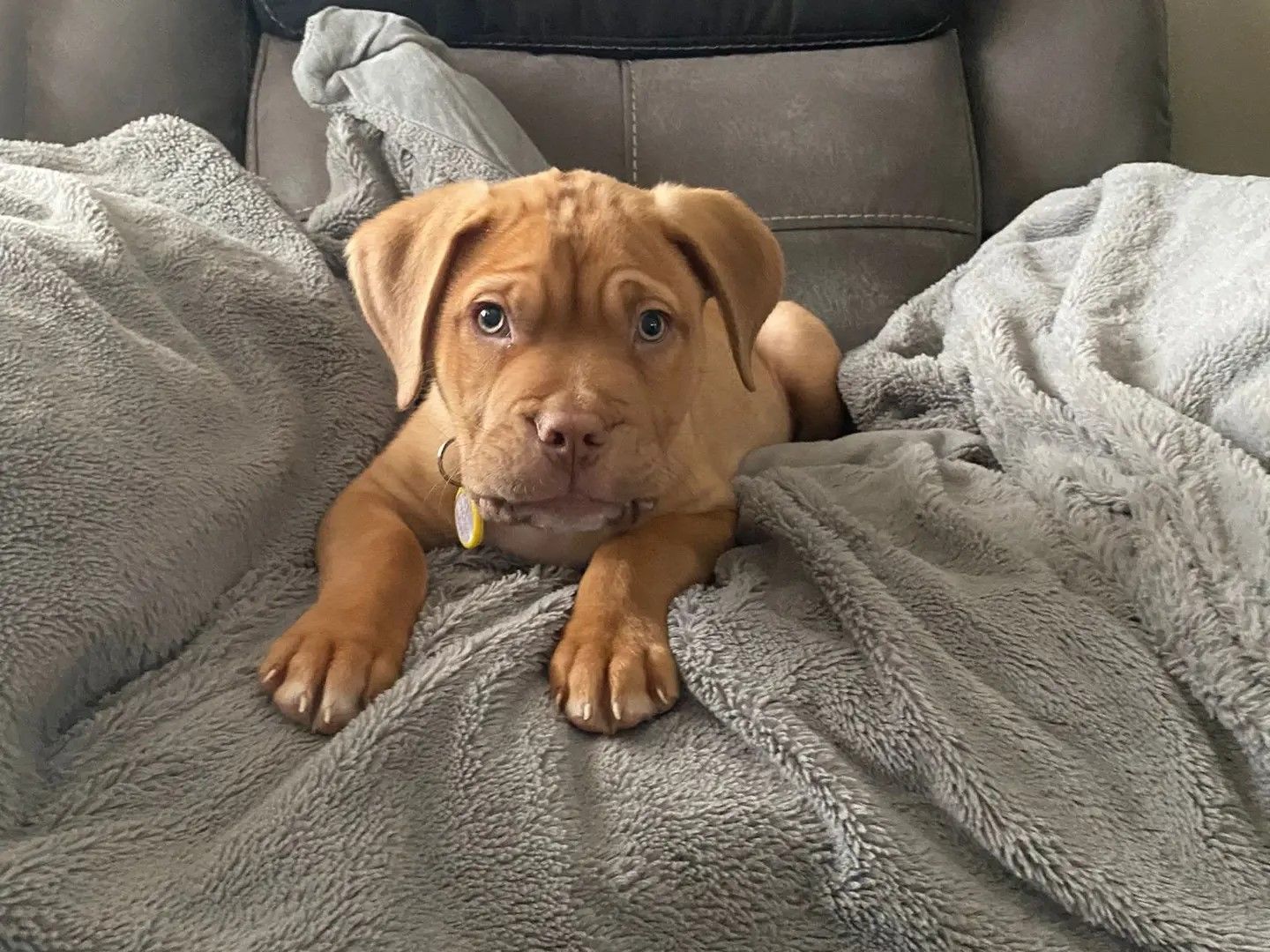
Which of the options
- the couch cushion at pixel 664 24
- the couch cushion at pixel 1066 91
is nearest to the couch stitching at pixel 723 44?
the couch cushion at pixel 664 24

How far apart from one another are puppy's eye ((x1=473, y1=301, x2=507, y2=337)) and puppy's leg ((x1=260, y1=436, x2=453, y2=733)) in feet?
1.07

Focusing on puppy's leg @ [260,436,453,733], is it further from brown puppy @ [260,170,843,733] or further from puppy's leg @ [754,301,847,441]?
puppy's leg @ [754,301,847,441]

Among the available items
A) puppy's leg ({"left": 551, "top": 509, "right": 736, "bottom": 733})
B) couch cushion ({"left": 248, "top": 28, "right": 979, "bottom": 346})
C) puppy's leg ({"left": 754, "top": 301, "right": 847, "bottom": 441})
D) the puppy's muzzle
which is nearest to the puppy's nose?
the puppy's muzzle

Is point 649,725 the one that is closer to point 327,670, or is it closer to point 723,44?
point 327,670

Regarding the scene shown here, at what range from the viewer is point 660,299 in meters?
1.60

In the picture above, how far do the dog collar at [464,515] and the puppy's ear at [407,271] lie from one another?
13 centimetres

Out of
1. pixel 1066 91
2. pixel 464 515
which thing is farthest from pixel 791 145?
pixel 464 515

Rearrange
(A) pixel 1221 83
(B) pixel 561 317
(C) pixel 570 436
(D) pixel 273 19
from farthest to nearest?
1. (A) pixel 1221 83
2. (D) pixel 273 19
3. (B) pixel 561 317
4. (C) pixel 570 436

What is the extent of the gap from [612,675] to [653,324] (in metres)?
0.59

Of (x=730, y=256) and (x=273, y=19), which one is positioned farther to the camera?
(x=273, y=19)

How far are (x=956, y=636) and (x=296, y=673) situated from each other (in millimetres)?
908

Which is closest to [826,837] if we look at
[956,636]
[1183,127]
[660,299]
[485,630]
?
[956,636]

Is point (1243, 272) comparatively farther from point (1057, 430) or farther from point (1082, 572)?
point (1082, 572)

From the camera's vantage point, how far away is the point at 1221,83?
11.2 feet
